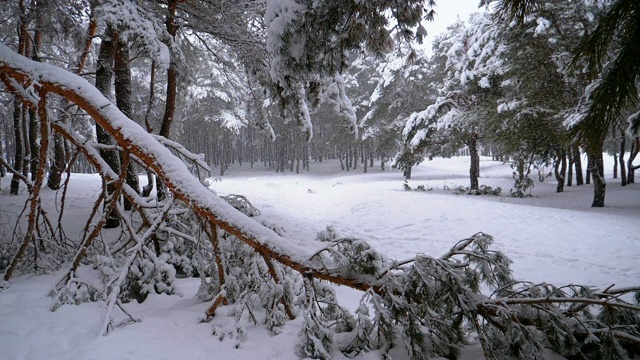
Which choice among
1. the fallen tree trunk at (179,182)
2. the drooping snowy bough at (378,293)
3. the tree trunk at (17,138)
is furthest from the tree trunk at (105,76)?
the tree trunk at (17,138)

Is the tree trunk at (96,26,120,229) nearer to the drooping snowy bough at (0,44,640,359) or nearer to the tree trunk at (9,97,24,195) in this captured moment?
the drooping snowy bough at (0,44,640,359)

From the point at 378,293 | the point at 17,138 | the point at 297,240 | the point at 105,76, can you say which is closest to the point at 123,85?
the point at 105,76

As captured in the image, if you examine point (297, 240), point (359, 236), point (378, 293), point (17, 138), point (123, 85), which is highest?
point (123, 85)

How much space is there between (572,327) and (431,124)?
1350cm

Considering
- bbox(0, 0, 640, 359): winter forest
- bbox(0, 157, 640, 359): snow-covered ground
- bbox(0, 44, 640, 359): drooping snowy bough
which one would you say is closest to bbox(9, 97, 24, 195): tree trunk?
bbox(0, 0, 640, 359): winter forest

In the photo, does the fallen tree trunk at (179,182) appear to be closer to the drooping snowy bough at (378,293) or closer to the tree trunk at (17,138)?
the drooping snowy bough at (378,293)

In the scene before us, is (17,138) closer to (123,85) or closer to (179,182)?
(123,85)

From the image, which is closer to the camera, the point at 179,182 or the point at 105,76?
the point at 179,182

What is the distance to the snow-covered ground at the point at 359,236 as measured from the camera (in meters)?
2.42

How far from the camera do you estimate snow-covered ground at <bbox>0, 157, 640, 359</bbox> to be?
242 cm

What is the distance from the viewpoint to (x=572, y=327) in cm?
195

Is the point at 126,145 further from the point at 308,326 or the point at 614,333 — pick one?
the point at 614,333

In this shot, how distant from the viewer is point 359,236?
27.8 ft

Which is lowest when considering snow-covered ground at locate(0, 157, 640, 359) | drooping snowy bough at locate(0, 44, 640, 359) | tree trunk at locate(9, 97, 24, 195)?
snow-covered ground at locate(0, 157, 640, 359)
